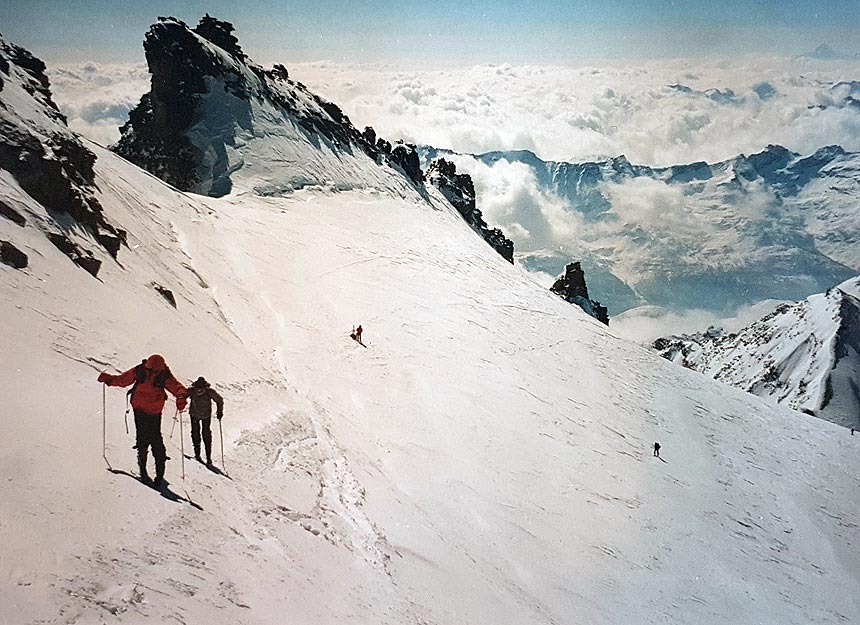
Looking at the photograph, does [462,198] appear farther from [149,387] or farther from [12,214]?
[149,387]

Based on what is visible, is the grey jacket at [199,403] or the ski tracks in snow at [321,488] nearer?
the grey jacket at [199,403]

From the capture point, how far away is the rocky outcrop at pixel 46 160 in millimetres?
14836

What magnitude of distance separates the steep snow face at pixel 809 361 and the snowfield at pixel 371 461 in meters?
131

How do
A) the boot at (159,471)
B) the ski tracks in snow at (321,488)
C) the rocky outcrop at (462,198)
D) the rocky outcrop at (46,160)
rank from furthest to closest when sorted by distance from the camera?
the rocky outcrop at (462,198) < the rocky outcrop at (46,160) < the ski tracks in snow at (321,488) < the boot at (159,471)

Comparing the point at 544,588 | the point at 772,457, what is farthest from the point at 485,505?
the point at 772,457

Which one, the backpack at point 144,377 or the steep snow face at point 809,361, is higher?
the backpack at point 144,377

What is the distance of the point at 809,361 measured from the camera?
6299 inches

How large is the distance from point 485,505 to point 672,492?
1086 cm

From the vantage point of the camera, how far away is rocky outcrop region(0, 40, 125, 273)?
48.7 feet

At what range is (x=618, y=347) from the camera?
38.5 meters

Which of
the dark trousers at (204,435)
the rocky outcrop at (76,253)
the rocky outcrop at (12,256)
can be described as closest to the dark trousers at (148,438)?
the dark trousers at (204,435)

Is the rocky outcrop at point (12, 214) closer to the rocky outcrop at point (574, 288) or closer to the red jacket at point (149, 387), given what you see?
the red jacket at point (149, 387)

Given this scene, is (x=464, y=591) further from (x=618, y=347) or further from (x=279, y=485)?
(x=618, y=347)

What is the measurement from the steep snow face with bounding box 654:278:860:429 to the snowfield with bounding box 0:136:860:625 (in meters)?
131
